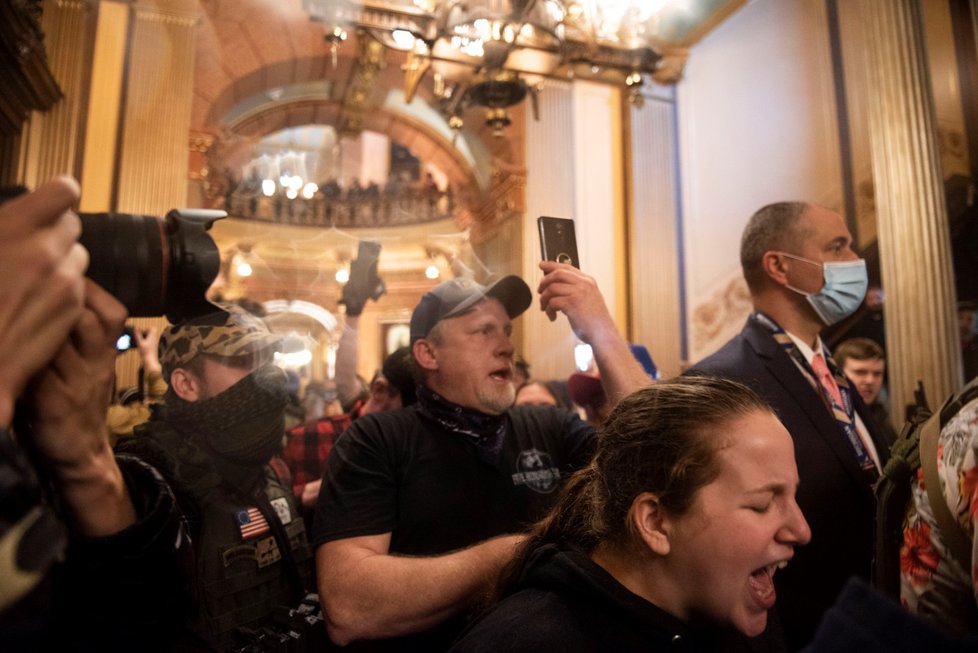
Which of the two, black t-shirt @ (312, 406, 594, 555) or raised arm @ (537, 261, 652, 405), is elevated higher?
raised arm @ (537, 261, 652, 405)

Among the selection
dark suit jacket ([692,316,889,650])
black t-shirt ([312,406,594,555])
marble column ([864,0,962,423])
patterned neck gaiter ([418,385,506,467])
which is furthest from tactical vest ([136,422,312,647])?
marble column ([864,0,962,423])

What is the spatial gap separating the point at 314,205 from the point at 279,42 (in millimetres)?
2856

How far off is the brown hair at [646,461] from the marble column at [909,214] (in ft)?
11.5

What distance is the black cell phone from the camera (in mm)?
A: 1668

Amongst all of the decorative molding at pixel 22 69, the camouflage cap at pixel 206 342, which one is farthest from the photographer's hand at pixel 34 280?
the decorative molding at pixel 22 69

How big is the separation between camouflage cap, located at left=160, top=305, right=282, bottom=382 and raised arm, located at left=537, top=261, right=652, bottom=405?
0.75 metres

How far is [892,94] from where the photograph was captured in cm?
437

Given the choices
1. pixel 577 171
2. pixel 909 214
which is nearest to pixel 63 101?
pixel 577 171

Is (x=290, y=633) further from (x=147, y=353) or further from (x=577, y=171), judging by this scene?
(x=577, y=171)

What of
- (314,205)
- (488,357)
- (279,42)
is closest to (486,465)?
(488,357)

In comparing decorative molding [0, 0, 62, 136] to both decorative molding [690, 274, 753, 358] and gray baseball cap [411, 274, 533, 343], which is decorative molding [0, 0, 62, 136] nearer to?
gray baseball cap [411, 274, 533, 343]

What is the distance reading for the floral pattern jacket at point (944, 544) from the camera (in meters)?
1.07

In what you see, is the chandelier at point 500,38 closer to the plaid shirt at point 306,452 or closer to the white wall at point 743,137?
the white wall at point 743,137

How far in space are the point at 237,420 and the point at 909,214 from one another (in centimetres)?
417
